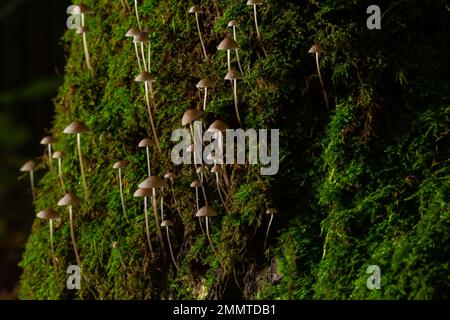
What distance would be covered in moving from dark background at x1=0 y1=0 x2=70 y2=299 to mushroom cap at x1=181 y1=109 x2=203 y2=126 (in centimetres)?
604


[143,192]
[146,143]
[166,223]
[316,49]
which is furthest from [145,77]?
[316,49]

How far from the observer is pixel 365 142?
2504 millimetres

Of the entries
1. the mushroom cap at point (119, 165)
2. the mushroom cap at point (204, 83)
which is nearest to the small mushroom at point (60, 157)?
the mushroom cap at point (119, 165)

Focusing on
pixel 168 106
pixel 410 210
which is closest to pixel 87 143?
pixel 168 106

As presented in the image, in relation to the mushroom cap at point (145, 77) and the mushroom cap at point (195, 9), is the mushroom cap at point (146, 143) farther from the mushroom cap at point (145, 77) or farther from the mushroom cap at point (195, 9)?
the mushroom cap at point (195, 9)

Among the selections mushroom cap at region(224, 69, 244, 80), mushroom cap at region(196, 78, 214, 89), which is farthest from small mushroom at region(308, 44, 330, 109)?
mushroom cap at region(196, 78, 214, 89)

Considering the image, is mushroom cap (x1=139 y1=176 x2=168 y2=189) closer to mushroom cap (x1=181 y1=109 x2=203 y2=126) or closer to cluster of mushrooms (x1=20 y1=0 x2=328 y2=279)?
cluster of mushrooms (x1=20 y1=0 x2=328 y2=279)

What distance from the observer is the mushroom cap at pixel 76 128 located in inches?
114

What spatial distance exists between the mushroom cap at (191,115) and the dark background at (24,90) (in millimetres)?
6038

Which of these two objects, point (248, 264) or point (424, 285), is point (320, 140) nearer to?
point (248, 264)

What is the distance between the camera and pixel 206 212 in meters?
2.54

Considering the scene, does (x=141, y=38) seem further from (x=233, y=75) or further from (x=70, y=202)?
(x=70, y=202)

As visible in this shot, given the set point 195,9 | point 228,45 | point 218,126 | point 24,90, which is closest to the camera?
point 218,126

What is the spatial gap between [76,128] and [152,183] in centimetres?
58
